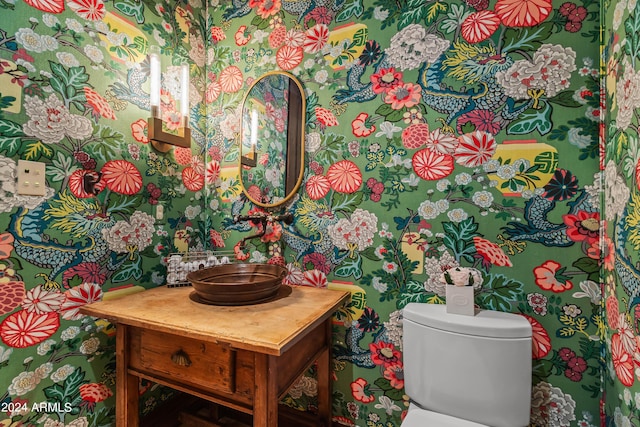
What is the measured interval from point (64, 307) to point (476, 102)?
1.78 m

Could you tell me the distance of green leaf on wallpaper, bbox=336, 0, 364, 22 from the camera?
1313mm

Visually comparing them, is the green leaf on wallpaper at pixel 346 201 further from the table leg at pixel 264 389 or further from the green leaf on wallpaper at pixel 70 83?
the green leaf on wallpaper at pixel 70 83

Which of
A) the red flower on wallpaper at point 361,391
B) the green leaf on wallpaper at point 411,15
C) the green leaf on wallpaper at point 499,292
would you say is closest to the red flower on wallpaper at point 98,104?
the green leaf on wallpaper at point 411,15

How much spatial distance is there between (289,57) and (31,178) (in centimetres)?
118

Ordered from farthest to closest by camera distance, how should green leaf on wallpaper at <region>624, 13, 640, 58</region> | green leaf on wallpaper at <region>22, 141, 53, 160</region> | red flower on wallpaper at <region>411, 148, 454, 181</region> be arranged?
red flower on wallpaper at <region>411, 148, 454, 181</region>
green leaf on wallpaper at <region>22, 141, 53, 160</region>
green leaf on wallpaper at <region>624, 13, 640, 58</region>

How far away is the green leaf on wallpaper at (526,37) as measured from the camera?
1050mm

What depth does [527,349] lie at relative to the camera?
944mm

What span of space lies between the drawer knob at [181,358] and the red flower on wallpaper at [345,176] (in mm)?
886

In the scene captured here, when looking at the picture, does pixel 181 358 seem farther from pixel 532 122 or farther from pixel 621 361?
pixel 532 122

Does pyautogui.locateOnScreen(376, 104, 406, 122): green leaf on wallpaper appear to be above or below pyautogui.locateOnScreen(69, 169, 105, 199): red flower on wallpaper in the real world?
above

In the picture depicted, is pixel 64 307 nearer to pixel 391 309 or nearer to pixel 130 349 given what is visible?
pixel 130 349

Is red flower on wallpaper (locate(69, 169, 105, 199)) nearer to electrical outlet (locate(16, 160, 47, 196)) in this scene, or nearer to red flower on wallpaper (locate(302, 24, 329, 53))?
electrical outlet (locate(16, 160, 47, 196))

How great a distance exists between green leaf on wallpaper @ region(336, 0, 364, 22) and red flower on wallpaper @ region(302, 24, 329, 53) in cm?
8

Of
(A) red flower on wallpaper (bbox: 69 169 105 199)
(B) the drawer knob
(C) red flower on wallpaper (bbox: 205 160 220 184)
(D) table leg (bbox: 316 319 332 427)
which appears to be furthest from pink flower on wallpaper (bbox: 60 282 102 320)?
(D) table leg (bbox: 316 319 332 427)
